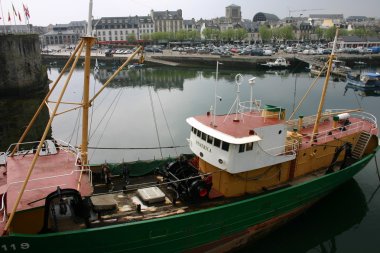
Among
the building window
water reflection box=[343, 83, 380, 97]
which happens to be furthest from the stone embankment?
water reflection box=[343, 83, 380, 97]

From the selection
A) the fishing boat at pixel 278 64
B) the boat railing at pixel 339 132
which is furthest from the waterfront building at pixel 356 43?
the boat railing at pixel 339 132

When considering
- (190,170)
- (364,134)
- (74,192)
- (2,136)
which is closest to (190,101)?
(2,136)

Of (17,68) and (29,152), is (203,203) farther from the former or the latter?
(17,68)

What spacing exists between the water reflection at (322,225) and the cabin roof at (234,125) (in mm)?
4805

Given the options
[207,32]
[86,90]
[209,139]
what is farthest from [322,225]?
[207,32]

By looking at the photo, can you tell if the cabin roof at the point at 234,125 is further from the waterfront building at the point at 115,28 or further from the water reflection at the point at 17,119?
the waterfront building at the point at 115,28

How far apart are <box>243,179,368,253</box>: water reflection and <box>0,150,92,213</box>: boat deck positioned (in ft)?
25.0

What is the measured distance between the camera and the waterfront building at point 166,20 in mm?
131250

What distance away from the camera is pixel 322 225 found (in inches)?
559

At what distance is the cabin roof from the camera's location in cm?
1127

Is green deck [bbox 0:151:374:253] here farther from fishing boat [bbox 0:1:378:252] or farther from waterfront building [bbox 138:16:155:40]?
waterfront building [bbox 138:16:155:40]

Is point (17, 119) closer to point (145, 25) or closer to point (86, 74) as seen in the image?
point (86, 74)

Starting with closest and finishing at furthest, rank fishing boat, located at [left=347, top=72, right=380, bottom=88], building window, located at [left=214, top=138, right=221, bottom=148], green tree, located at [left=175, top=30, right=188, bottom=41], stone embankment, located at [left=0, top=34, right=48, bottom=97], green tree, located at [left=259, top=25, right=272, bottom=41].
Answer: building window, located at [left=214, top=138, right=221, bottom=148] < stone embankment, located at [left=0, top=34, right=48, bottom=97] < fishing boat, located at [left=347, top=72, right=380, bottom=88] < green tree, located at [left=259, top=25, right=272, bottom=41] < green tree, located at [left=175, top=30, right=188, bottom=41]

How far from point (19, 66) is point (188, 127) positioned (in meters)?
22.6
